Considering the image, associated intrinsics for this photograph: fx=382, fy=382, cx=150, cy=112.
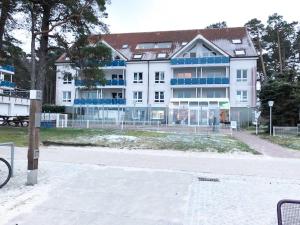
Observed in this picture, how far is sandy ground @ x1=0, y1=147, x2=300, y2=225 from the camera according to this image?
20.2ft

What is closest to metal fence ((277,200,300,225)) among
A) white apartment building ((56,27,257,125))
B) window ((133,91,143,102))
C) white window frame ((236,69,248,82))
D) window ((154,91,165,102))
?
white apartment building ((56,27,257,125))

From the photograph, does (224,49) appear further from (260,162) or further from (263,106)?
(260,162)

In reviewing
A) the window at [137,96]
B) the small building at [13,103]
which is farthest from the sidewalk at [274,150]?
the window at [137,96]

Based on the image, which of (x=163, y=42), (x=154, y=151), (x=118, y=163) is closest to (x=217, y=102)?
(x=163, y=42)

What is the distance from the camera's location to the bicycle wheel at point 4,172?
820cm

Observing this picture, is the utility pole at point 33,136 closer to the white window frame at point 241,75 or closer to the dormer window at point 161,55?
the white window frame at point 241,75

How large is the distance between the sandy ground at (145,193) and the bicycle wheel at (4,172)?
0.16m

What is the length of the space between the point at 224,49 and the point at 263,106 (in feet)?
64.1

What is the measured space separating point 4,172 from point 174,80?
42889mm

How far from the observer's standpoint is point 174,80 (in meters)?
50.8

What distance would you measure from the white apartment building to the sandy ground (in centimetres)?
3279

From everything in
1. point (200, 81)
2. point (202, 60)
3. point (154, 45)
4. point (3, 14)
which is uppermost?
point (154, 45)

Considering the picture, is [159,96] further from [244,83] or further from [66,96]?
[66,96]

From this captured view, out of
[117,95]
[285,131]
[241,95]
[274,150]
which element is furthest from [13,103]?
[274,150]
